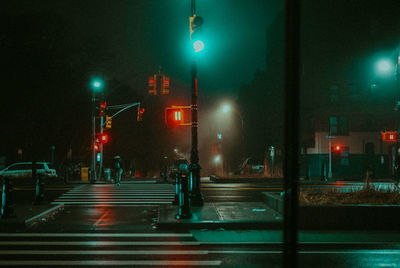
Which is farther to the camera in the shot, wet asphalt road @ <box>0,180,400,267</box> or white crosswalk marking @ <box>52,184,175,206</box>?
white crosswalk marking @ <box>52,184,175,206</box>

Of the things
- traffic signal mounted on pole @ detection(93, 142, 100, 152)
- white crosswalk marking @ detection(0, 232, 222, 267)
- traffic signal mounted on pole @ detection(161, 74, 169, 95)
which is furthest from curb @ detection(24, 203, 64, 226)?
traffic signal mounted on pole @ detection(93, 142, 100, 152)

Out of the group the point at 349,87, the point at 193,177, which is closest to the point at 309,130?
the point at 349,87

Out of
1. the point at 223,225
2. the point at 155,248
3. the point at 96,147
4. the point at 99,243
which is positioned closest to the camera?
the point at 155,248

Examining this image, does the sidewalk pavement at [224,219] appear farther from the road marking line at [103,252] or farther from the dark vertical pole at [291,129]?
the dark vertical pole at [291,129]

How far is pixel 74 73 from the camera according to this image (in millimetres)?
40656

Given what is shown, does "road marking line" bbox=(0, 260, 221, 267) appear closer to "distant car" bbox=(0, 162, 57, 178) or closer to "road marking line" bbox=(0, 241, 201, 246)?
"road marking line" bbox=(0, 241, 201, 246)

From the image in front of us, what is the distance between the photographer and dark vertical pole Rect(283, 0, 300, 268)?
2834mm

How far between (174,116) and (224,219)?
16.8 ft

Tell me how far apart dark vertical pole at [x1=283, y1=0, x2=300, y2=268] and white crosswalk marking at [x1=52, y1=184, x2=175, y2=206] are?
1358 centimetres

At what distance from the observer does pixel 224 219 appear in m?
11.6

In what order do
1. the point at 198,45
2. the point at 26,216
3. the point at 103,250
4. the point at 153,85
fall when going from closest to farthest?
the point at 103,250 < the point at 26,216 < the point at 198,45 < the point at 153,85

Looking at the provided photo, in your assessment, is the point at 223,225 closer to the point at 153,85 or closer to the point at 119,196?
the point at 119,196

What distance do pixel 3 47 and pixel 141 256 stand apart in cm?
3050

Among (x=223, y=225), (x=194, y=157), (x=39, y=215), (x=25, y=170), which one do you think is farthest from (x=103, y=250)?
(x=25, y=170)
